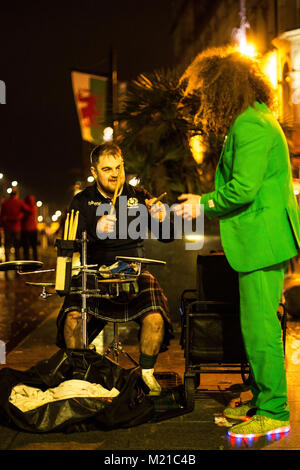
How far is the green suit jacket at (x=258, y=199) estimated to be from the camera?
Answer: 393 centimetres

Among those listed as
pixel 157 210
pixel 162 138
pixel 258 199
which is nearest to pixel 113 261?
pixel 157 210

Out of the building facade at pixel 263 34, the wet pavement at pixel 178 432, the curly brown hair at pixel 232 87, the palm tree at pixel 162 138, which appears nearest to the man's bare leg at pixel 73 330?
the wet pavement at pixel 178 432

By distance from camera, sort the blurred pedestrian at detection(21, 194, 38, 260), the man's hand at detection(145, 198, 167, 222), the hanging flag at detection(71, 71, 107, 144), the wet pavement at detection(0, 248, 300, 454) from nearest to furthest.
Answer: the wet pavement at detection(0, 248, 300, 454), the man's hand at detection(145, 198, 167, 222), the hanging flag at detection(71, 71, 107, 144), the blurred pedestrian at detection(21, 194, 38, 260)

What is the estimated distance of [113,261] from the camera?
4969mm

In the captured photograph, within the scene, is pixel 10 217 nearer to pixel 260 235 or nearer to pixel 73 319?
pixel 73 319

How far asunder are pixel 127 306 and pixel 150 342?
32 centimetres

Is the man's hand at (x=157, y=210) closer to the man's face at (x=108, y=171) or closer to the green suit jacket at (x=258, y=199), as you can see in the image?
the man's face at (x=108, y=171)

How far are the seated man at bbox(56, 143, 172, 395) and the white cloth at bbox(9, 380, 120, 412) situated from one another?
478 millimetres

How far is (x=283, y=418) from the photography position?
3973mm

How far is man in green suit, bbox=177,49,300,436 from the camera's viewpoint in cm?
393

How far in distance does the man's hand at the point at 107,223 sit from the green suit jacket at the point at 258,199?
0.88m

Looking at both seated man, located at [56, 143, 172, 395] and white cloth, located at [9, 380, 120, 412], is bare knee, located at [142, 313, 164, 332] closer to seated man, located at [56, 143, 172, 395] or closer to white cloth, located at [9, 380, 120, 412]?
seated man, located at [56, 143, 172, 395]

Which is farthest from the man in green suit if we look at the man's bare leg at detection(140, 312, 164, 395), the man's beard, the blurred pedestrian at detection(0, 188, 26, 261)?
the blurred pedestrian at detection(0, 188, 26, 261)
